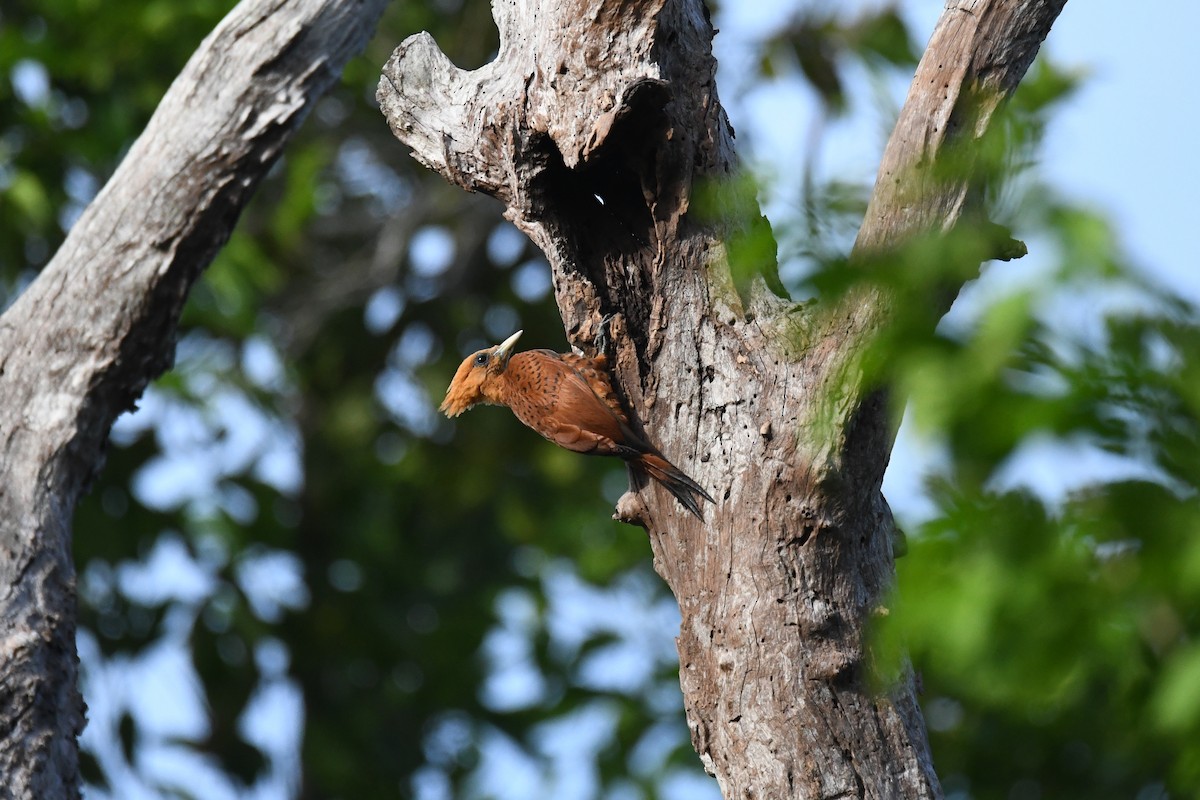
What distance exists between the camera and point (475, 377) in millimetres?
5387

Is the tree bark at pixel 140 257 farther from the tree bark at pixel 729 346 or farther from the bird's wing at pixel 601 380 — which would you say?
the bird's wing at pixel 601 380

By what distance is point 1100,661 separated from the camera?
5.43ft

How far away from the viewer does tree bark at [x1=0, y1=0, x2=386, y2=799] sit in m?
4.61

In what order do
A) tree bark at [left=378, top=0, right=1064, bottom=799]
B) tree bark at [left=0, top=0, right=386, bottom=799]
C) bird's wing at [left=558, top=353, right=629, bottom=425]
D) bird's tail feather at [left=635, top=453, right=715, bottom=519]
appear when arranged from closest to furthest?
tree bark at [left=378, top=0, right=1064, bottom=799] → bird's tail feather at [left=635, top=453, right=715, bottom=519] → bird's wing at [left=558, top=353, right=629, bottom=425] → tree bark at [left=0, top=0, right=386, bottom=799]

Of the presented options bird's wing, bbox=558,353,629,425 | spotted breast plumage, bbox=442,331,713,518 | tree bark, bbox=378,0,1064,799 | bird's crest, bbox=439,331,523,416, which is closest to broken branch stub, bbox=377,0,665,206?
tree bark, bbox=378,0,1064,799

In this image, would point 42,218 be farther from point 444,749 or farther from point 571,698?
point 444,749

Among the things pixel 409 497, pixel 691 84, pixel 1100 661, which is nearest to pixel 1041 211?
pixel 1100 661

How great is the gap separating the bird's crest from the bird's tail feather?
1666mm

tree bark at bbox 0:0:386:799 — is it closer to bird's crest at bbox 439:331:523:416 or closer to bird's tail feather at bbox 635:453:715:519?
bird's crest at bbox 439:331:523:416

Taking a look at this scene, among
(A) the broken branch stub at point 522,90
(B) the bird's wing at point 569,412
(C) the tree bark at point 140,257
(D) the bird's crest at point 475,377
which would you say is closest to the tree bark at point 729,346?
(A) the broken branch stub at point 522,90

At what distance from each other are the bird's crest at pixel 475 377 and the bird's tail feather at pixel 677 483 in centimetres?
167

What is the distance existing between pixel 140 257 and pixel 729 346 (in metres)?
2.27

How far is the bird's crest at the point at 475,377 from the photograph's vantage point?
5320 millimetres

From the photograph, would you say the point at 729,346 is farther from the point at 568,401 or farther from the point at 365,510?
the point at 365,510
